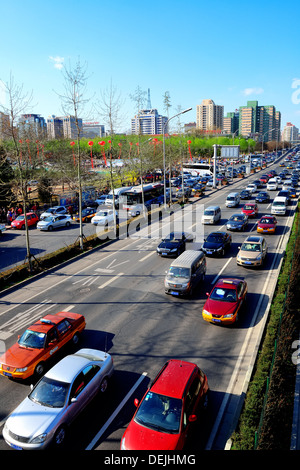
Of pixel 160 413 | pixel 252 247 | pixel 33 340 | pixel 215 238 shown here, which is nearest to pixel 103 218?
pixel 215 238

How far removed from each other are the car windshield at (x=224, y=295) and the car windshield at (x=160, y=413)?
293 inches

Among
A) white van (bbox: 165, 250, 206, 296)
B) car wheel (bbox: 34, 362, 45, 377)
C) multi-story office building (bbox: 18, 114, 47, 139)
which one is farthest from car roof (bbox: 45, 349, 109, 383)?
multi-story office building (bbox: 18, 114, 47, 139)

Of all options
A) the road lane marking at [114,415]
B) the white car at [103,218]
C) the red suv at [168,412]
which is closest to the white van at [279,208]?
the white car at [103,218]

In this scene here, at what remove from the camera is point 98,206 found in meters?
46.1

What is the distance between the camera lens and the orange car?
11993mm

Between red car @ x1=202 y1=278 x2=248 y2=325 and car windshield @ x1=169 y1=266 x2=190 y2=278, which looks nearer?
red car @ x1=202 y1=278 x2=248 y2=325

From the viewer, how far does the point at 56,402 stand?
9.81 m

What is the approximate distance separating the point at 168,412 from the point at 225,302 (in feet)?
24.8

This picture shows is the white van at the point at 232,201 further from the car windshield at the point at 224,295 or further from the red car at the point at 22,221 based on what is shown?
the car windshield at the point at 224,295

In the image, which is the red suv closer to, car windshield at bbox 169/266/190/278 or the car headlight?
the car headlight

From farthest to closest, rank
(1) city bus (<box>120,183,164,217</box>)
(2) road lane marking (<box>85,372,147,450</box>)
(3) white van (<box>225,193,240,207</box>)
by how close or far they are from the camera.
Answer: (3) white van (<box>225,193,240,207</box>)
(1) city bus (<box>120,183,164,217</box>)
(2) road lane marking (<box>85,372,147,450</box>)

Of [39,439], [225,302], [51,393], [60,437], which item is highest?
[225,302]

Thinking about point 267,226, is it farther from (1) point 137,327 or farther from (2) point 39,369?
(2) point 39,369

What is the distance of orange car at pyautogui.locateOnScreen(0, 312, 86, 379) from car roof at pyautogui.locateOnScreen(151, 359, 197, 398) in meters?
4.68
